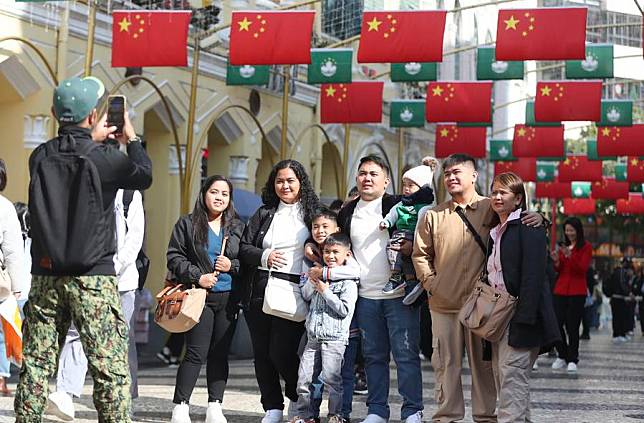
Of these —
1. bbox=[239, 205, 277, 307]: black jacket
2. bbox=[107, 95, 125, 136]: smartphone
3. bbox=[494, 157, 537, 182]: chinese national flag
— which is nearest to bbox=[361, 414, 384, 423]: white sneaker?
bbox=[239, 205, 277, 307]: black jacket

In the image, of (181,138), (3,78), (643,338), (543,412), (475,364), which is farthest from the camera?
(643,338)

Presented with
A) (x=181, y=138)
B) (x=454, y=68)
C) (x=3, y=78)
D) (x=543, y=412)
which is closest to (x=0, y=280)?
(x=543, y=412)

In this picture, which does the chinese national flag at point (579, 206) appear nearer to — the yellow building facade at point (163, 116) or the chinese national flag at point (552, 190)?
the chinese national flag at point (552, 190)

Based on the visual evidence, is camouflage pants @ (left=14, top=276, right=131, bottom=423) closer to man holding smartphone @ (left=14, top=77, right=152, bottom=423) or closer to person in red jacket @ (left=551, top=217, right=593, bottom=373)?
man holding smartphone @ (left=14, top=77, right=152, bottom=423)

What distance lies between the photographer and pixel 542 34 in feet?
A: 57.7

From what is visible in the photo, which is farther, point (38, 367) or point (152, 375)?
point (152, 375)

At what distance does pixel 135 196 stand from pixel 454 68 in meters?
36.9

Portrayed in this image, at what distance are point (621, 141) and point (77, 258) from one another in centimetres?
2445

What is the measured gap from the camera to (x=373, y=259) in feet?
30.8

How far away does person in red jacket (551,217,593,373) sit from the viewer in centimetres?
1638

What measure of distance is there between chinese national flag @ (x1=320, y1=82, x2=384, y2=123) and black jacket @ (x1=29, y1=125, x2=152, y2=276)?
1783cm

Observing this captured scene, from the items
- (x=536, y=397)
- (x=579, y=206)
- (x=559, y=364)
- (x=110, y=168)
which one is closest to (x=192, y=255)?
(x=110, y=168)

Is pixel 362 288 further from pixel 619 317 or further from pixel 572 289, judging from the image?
pixel 619 317

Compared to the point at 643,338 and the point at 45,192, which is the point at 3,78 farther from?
the point at 643,338
